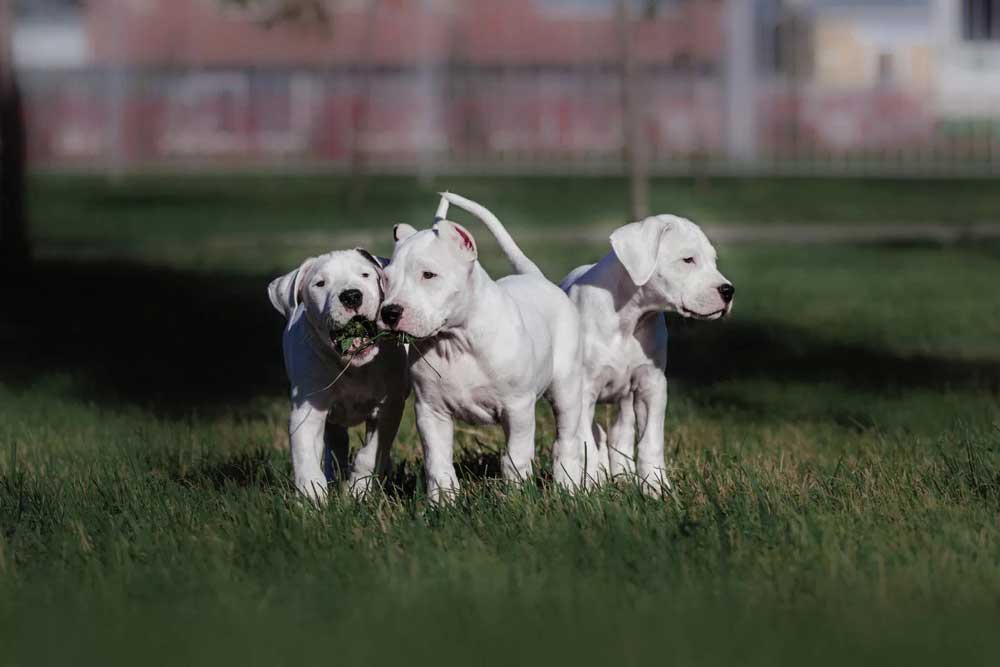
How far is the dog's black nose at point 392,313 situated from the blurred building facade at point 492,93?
107 ft

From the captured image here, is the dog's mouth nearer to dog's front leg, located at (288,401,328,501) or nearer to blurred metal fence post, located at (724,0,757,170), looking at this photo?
dog's front leg, located at (288,401,328,501)

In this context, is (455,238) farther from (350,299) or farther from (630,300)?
(630,300)

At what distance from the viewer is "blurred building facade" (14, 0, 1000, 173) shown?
39906 mm

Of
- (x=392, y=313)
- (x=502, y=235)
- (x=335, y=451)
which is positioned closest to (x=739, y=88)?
(x=335, y=451)

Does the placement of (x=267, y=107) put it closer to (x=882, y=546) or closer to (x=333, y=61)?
(x=333, y=61)

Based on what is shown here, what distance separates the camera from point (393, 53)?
41.2 metres

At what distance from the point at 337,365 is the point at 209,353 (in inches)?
246

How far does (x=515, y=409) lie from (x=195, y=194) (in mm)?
29342

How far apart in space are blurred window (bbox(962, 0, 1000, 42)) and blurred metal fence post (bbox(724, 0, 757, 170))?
25.2 feet

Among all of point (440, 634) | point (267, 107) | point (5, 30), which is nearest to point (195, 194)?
point (267, 107)

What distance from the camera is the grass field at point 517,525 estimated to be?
16.3ft

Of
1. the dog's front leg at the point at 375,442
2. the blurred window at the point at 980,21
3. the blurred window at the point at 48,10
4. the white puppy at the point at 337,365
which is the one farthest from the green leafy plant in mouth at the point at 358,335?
the blurred window at the point at 980,21

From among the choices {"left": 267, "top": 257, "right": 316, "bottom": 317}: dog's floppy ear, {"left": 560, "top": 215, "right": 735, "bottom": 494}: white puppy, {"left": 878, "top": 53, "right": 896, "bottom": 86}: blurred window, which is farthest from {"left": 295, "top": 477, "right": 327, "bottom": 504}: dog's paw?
{"left": 878, "top": 53, "right": 896, "bottom": 86}: blurred window

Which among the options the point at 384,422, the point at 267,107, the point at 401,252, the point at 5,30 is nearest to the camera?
the point at 401,252
